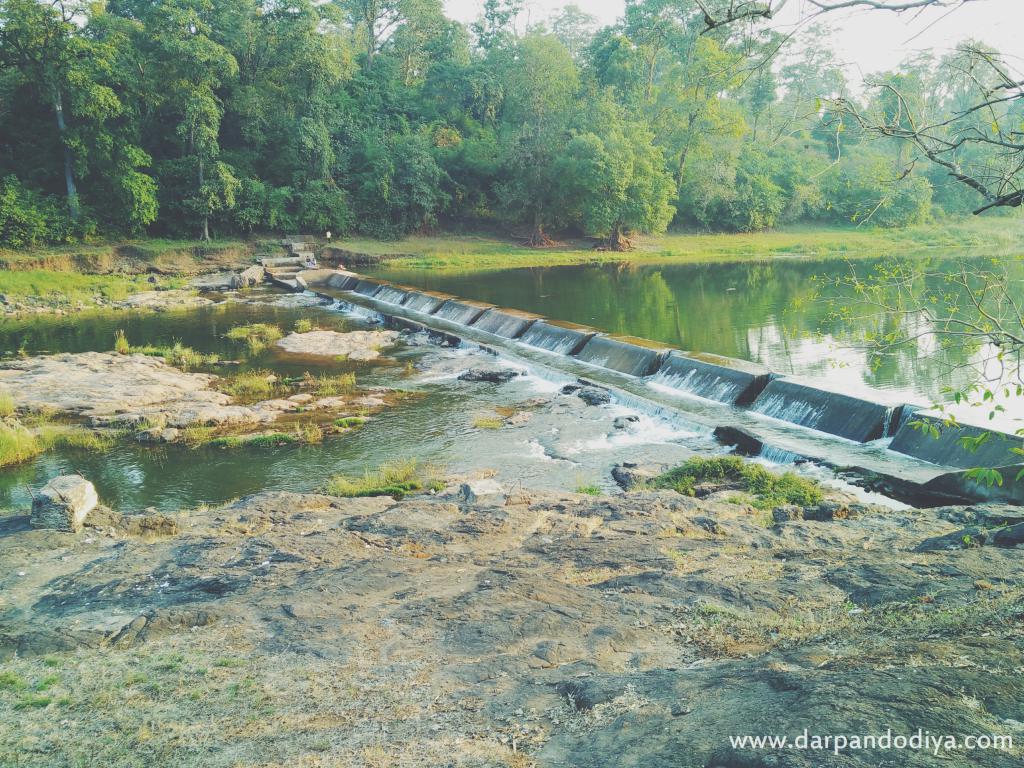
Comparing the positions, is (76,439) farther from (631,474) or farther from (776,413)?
(776,413)

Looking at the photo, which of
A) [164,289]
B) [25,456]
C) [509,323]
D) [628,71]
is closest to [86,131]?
[164,289]

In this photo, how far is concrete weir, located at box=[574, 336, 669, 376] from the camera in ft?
57.6

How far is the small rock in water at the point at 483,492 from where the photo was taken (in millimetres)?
9461

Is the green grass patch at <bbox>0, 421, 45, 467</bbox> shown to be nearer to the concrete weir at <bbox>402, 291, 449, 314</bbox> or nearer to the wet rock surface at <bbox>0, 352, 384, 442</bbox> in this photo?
the wet rock surface at <bbox>0, 352, 384, 442</bbox>

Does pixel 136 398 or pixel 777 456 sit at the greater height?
pixel 136 398

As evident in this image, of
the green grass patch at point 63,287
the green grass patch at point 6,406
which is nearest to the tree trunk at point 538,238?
the green grass patch at point 63,287

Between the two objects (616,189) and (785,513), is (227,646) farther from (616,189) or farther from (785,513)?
(616,189)

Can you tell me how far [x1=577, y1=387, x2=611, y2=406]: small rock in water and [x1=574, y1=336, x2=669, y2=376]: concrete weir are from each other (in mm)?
1925

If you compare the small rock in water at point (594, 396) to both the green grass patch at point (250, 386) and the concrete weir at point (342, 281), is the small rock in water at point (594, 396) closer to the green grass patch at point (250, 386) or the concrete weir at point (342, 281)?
the green grass patch at point (250, 386)

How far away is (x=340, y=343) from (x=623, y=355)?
28.2 ft

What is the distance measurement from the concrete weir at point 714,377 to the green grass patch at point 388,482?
21.3 ft

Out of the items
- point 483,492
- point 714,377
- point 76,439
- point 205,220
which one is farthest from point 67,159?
point 483,492

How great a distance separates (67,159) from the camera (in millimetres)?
36812

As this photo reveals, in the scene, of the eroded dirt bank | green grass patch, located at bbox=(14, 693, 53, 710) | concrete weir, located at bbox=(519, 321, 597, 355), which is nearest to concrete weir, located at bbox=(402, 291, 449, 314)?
concrete weir, located at bbox=(519, 321, 597, 355)
